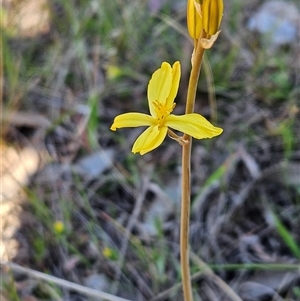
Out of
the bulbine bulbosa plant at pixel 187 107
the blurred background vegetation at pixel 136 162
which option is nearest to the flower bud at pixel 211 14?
the bulbine bulbosa plant at pixel 187 107

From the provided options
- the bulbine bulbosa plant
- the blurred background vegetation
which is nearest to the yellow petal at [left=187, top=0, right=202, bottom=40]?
the bulbine bulbosa plant

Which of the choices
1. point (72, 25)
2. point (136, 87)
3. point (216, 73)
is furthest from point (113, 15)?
point (216, 73)

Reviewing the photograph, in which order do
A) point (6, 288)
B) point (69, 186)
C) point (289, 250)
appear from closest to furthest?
point (6, 288)
point (289, 250)
point (69, 186)

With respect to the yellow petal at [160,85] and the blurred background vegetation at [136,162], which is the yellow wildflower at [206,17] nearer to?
the yellow petal at [160,85]

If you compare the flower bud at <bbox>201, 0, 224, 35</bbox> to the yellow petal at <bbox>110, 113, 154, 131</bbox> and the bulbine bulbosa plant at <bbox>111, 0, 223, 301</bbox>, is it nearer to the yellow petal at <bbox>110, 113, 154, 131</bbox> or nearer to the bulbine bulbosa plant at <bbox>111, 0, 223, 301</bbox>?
the bulbine bulbosa plant at <bbox>111, 0, 223, 301</bbox>

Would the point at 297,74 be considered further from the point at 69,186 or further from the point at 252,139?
the point at 69,186

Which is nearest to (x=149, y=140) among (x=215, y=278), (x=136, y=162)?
(x=215, y=278)

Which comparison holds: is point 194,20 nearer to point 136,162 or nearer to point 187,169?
point 187,169
